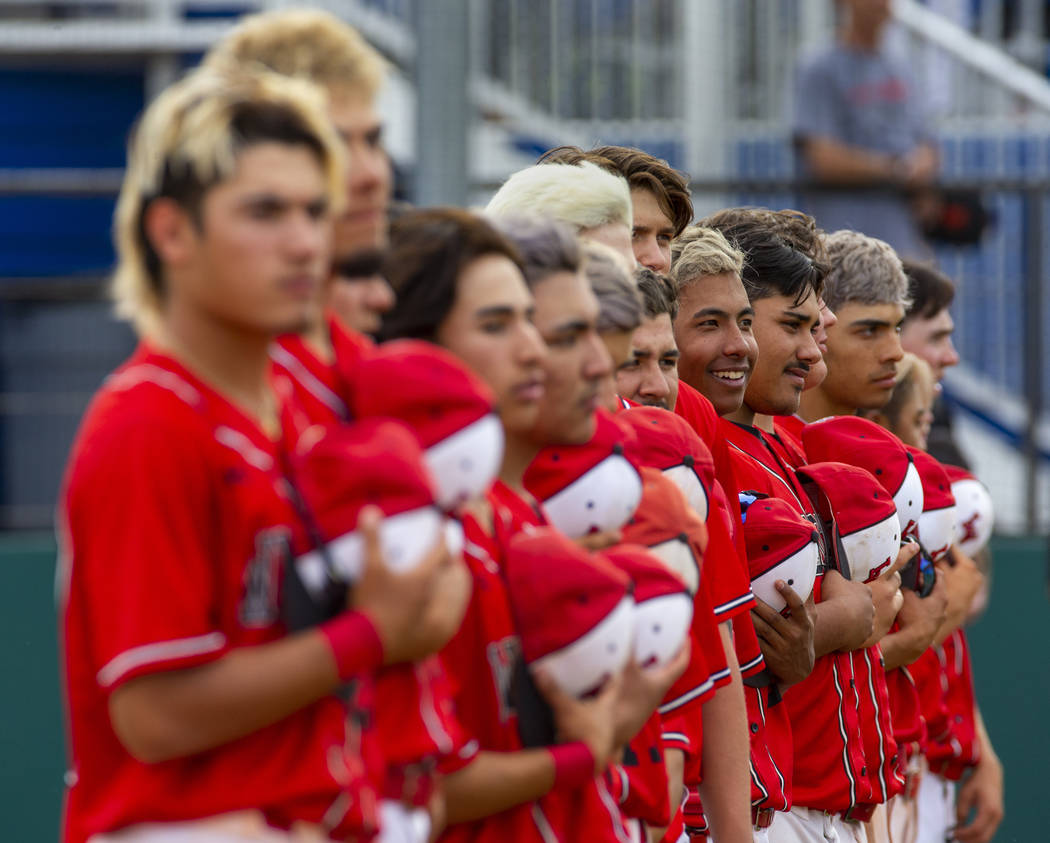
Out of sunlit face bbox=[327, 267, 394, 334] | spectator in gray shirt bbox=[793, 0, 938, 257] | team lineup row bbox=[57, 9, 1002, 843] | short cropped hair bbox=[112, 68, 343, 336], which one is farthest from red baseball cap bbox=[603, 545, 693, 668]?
spectator in gray shirt bbox=[793, 0, 938, 257]

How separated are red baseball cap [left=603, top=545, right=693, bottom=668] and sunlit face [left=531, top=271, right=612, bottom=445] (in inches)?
7.9

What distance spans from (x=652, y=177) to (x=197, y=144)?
1691 millimetres

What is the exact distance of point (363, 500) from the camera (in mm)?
1626

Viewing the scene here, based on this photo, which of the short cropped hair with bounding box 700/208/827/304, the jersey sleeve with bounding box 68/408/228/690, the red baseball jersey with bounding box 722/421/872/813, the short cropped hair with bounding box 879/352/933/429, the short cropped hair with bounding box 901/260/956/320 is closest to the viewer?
the jersey sleeve with bounding box 68/408/228/690

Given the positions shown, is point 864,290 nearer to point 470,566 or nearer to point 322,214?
point 470,566

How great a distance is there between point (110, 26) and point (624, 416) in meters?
6.05

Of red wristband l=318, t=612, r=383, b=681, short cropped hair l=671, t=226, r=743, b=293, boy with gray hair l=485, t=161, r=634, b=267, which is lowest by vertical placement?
red wristband l=318, t=612, r=383, b=681

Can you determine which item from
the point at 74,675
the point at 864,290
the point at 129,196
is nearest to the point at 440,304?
the point at 129,196

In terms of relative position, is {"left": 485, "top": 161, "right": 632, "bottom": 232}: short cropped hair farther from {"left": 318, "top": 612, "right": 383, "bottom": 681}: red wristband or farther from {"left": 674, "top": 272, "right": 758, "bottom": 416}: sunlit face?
{"left": 318, "top": 612, "right": 383, "bottom": 681}: red wristband

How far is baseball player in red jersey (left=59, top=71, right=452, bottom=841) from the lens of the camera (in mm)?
1602

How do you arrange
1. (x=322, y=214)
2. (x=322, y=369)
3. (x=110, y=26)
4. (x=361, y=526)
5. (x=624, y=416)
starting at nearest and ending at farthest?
(x=361, y=526) → (x=322, y=214) → (x=322, y=369) → (x=624, y=416) → (x=110, y=26)

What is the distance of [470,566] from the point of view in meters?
2.03

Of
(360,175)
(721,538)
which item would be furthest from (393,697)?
(721,538)

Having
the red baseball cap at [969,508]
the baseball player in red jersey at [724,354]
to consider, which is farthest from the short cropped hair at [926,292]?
the baseball player in red jersey at [724,354]
